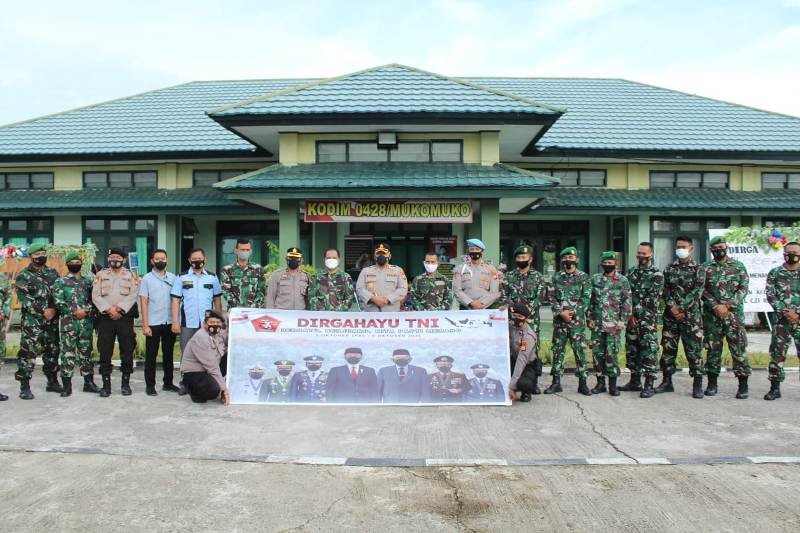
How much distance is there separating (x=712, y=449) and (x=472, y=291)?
3716mm

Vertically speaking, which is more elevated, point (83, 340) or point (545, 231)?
point (545, 231)

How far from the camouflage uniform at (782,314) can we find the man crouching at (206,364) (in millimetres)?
6851

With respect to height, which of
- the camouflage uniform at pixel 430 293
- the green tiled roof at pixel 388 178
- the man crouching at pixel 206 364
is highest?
the green tiled roof at pixel 388 178

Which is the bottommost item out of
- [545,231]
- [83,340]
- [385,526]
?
[385,526]

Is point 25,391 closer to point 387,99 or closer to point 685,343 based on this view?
point 685,343

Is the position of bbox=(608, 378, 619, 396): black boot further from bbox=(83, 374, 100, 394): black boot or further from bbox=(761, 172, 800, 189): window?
bbox=(761, 172, 800, 189): window

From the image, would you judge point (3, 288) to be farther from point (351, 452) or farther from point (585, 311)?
point (585, 311)

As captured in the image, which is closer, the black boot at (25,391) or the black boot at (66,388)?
the black boot at (25,391)

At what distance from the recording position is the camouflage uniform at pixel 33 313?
7.70 metres

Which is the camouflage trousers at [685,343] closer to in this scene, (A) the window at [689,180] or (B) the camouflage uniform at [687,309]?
(B) the camouflage uniform at [687,309]

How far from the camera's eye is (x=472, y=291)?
8.59m

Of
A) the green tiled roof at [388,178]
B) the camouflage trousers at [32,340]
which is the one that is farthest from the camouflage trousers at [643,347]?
the camouflage trousers at [32,340]

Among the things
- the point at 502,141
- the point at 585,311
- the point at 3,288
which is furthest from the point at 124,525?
the point at 502,141

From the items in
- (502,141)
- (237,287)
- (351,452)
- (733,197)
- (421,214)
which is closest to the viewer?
(351,452)
